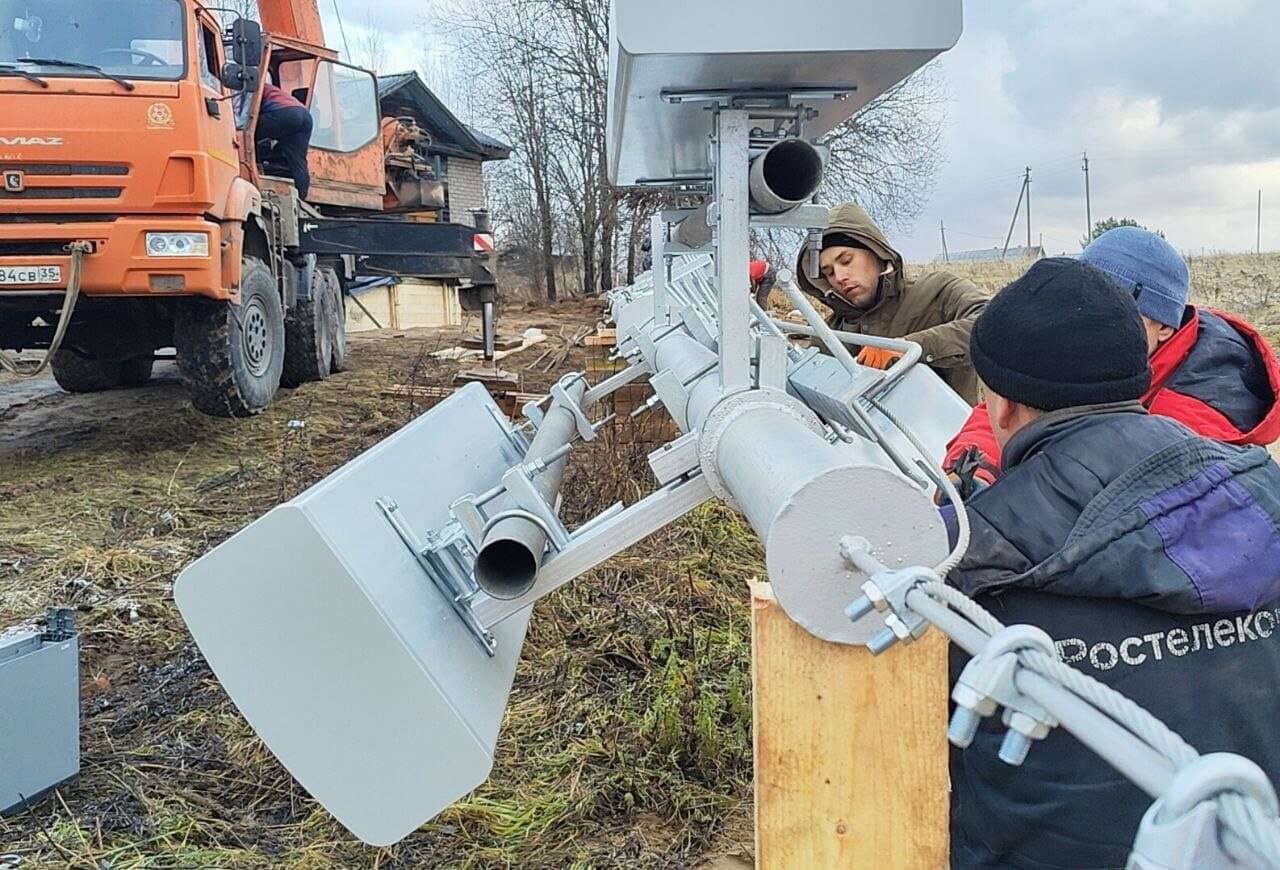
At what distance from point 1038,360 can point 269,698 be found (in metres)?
1.27

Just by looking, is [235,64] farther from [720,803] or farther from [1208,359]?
[1208,359]

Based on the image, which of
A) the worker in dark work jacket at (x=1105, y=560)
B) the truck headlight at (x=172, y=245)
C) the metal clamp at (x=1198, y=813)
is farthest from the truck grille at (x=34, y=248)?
the metal clamp at (x=1198, y=813)

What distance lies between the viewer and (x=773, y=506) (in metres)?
1.20

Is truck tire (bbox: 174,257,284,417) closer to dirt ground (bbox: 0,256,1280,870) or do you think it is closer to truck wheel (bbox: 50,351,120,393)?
dirt ground (bbox: 0,256,1280,870)

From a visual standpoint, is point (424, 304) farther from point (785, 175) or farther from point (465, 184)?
point (785, 175)

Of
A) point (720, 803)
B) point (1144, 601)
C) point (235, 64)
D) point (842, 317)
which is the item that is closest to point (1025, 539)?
point (1144, 601)

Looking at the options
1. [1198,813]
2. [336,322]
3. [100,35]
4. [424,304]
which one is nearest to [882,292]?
[1198,813]

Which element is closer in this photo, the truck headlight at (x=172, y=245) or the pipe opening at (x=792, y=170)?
the pipe opening at (x=792, y=170)

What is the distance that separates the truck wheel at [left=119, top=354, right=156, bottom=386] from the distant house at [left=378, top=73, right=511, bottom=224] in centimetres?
1441

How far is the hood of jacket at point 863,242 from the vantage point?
3598 mm

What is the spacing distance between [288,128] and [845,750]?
8.57 meters

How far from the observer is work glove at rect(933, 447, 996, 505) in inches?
71.1

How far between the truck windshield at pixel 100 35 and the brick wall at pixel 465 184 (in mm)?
19353

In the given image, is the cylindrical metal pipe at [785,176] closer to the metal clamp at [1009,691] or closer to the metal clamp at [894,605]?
the metal clamp at [894,605]
